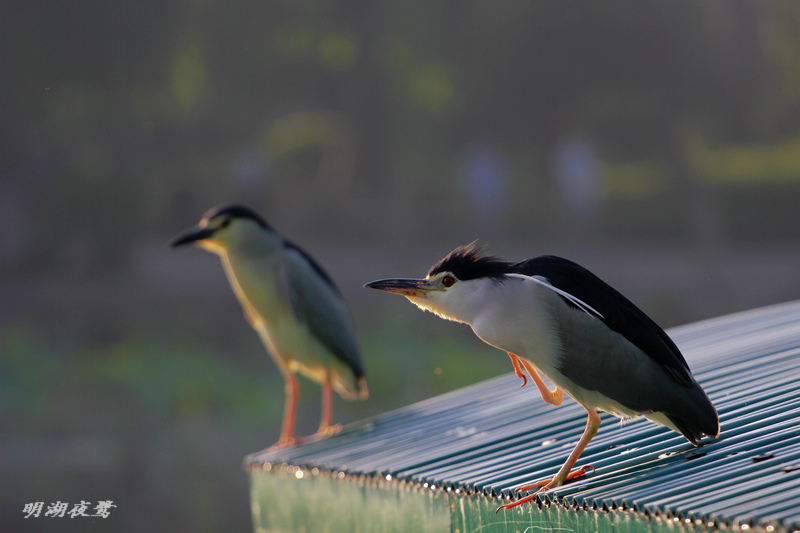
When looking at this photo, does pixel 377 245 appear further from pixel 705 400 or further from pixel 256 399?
pixel 705 400

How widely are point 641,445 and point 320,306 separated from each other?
8.43ft

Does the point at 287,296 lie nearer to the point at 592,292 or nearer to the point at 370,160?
the point at 592,292

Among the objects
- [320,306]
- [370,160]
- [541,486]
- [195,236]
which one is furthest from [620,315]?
[370,160]

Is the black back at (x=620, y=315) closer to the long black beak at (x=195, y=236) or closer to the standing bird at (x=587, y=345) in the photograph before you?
the standing bird at (x=587, y=345)

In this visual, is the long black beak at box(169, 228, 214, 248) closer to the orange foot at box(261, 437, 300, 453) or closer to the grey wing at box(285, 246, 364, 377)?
the grey wing at box(285, 246, 364, 377)

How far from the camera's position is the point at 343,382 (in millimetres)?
4773

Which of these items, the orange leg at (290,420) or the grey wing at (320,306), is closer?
the orange leg at (290,420)

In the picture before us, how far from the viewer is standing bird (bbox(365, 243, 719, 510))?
198 cm

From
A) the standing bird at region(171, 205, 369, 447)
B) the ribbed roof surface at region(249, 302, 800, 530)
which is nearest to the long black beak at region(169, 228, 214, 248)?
the standing bird at region(171, 205, 369, 447)

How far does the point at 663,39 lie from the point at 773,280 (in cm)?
633

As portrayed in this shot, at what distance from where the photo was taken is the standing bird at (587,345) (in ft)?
6.49

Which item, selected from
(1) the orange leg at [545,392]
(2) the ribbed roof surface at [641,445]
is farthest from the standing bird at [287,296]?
(1) the orange leg at [545,392]

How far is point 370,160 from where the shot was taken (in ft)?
62.7

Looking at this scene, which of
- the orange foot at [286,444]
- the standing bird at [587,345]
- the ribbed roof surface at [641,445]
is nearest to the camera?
the ribbed roof surface at [641,445]
